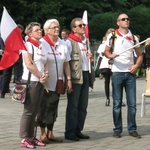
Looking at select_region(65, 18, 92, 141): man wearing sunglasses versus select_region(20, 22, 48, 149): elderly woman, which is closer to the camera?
select_region(20, 22, 48, 149): elderly woman

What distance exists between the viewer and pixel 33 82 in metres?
7.99

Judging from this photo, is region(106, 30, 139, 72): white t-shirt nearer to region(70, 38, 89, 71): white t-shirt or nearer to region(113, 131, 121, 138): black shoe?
region(70, 38, 89, 71): white t-shirt

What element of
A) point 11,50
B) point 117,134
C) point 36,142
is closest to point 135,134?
point 117,134

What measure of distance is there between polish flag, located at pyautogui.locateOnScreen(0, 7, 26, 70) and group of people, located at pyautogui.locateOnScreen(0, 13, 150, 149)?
175mm

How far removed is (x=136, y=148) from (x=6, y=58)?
233 centimetres

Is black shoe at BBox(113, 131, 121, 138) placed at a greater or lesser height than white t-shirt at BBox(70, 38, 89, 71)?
lesser

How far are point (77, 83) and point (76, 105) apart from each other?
0.37m

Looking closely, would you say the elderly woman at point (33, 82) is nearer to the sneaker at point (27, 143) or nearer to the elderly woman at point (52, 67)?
the sneaker at point (27, 143)

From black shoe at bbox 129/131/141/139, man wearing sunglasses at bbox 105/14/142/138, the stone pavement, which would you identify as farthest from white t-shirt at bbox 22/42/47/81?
black shoe at bbox 129/131/141/139

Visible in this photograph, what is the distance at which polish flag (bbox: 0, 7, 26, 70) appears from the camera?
7.99 meters

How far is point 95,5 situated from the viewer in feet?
125

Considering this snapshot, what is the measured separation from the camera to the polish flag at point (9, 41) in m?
7.99

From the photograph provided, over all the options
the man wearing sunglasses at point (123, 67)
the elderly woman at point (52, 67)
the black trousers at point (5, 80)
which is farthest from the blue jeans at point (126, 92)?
the black trousers at point (5, 80)

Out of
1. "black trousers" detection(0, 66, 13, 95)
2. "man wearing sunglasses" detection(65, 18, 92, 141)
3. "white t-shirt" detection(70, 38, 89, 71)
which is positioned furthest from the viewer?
"black trousers" detection(0, 66, 13, 95)
